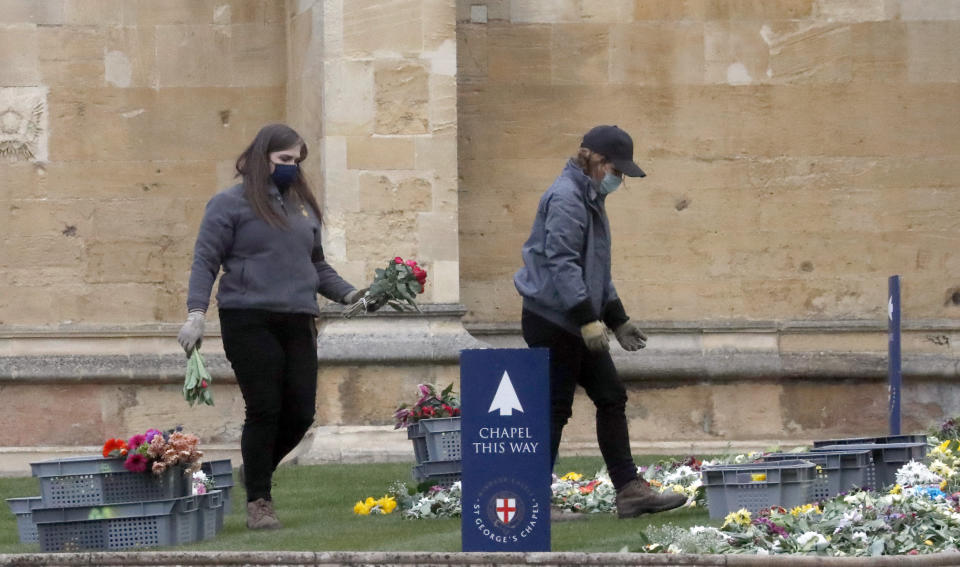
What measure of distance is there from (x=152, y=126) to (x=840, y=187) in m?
4.50

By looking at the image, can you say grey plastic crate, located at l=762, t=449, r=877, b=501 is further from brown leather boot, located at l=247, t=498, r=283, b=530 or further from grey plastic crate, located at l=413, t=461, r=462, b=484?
brown leather boot, located at l=247, t=498, r=283, b=530

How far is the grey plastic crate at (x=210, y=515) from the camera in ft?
25.2

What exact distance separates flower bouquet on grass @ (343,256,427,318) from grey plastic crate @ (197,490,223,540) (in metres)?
0.95

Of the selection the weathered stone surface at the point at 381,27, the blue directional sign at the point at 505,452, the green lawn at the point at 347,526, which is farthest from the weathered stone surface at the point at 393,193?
the blue directional sign at the point at 505,452

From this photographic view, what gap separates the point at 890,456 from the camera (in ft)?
26.2

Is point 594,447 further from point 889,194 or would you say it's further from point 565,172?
point 565,172

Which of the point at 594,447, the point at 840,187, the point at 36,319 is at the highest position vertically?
the point at 840,187

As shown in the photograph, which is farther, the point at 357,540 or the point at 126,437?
the point at 126,437

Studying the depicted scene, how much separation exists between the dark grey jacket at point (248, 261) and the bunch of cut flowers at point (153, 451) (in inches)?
22.0

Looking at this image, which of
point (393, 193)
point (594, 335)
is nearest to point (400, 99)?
point (393, 193)

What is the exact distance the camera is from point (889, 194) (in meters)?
12.5

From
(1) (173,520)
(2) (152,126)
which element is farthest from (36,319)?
(1) (173,520)

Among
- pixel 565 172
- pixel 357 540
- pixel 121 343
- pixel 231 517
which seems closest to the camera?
pixel 357 540

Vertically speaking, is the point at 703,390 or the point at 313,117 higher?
the point at 313,117
